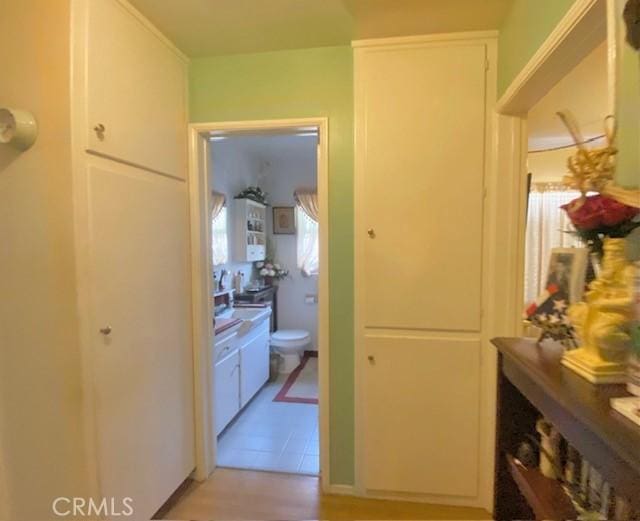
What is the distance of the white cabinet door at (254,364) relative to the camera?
10.2 ft

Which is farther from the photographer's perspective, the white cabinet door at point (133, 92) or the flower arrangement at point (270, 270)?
the flower arrangement at point (270, 270)

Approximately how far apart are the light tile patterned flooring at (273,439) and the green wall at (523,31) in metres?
2.32

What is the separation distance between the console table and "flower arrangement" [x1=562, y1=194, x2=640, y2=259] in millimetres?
327

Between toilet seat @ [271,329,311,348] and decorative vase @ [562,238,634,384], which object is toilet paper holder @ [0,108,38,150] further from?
toilet seat @ [271,329,311,348]

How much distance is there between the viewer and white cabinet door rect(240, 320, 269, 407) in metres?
3.11

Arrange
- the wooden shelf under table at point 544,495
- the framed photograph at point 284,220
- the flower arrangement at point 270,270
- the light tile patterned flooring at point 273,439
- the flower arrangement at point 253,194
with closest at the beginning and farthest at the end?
1. the wooden shelf under table at point 544,495
2. the light tile patterned flooring at point 273,439
3. the flower arrangement at point 253,194
4. the flower arrangement at point 270,270
5. the framed photograph at point 284,220

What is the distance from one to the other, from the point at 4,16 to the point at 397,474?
2613mm

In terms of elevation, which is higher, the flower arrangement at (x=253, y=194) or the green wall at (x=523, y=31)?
the green wall at (x=523, y=31)

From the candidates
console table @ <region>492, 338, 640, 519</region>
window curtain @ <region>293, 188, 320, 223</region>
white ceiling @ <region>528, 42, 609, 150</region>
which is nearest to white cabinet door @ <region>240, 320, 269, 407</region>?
window curtain @ <region>293, 188, 320, 223</region>

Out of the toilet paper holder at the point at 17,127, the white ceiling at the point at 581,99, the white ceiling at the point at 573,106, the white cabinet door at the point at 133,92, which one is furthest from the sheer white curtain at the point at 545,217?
the toilet paper holder at the point at 17,127

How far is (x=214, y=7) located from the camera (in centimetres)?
166

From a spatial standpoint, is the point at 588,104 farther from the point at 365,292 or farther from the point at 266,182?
the point at 266,182

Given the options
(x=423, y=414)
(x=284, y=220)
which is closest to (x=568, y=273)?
(x=423, y=414)

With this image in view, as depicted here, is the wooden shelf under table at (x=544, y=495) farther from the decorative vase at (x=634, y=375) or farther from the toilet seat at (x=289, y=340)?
the toilet seat at (x=289, y=340)
